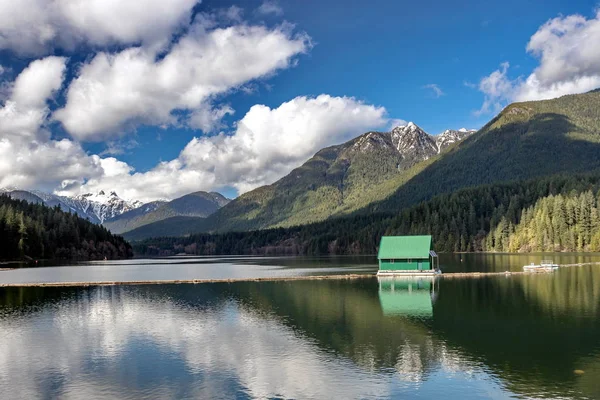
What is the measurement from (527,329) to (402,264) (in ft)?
196

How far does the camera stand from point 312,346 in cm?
3747

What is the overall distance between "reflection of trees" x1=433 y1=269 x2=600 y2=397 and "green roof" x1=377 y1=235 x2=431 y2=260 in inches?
1008

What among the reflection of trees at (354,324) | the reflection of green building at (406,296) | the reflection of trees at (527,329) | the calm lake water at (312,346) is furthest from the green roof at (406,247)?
the calm lake water at (312,346)

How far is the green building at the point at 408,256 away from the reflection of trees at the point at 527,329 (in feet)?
82.9

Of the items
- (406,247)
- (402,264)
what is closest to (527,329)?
(402,264)

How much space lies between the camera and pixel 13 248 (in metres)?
189

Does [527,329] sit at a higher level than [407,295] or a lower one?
higher

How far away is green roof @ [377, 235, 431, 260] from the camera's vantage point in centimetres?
9950

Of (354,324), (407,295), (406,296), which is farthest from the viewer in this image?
(407,295)

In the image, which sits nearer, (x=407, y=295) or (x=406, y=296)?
(x=406, y=296)

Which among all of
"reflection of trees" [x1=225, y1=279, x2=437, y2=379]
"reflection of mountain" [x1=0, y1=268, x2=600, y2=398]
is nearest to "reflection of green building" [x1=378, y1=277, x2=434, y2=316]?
"reflection of mountain" [x1=0, y1=268, x2=600, y2=398]

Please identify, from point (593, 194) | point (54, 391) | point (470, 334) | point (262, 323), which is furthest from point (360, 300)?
point (593, 194)

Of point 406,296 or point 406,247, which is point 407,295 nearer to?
point 406,296

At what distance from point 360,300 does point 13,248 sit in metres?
172
